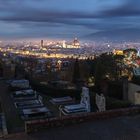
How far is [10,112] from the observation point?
2456cm

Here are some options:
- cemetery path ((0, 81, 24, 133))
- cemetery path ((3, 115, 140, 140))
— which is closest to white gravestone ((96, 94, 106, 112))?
cemetery path ((0, 81, 24, 133))

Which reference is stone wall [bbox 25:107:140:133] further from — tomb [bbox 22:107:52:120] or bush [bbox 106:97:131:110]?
bush [bbox 106:97:131:110]

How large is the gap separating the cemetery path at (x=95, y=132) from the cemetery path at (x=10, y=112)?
838cm

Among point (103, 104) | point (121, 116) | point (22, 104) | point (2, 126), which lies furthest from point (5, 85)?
point (121, 116)

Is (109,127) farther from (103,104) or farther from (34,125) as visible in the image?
(103,104)

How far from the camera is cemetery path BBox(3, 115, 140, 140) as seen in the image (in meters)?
9.66

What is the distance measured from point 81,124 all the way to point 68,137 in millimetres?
1216

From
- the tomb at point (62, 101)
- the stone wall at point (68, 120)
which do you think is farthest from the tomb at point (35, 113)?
the stone wall at point (68, 120)

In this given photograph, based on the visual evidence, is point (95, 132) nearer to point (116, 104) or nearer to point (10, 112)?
point (10, 112)

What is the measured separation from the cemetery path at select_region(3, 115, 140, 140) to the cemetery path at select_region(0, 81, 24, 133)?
838 cm

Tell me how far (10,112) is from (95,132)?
50.4 feet

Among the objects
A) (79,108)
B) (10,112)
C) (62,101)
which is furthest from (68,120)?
(62,101)

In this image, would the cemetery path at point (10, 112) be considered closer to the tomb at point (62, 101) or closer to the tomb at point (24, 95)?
the tomb at point (24, 95)

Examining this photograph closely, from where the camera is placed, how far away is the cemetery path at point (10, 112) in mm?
20047
